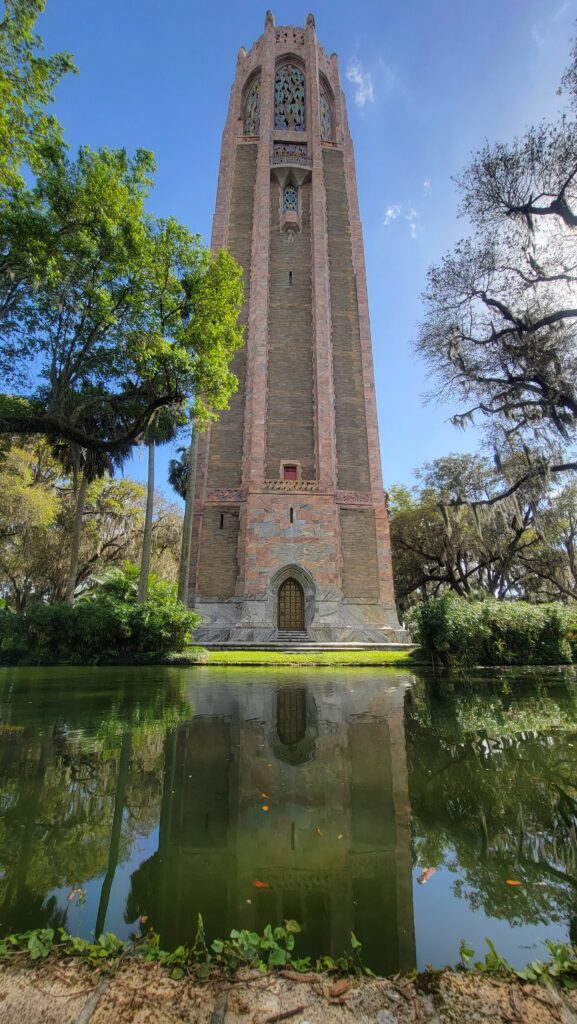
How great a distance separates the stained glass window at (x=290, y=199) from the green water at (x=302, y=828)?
28449mm

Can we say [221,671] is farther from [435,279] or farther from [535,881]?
[435,279]

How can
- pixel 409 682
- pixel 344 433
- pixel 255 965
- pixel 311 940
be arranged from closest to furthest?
1. pixel 255 965
2. pixel 311 940
3. pixel 409 682
4. pixel 344 433

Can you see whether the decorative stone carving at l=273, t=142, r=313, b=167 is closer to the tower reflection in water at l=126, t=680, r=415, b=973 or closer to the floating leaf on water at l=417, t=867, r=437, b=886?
the tower reflection in water at l=126, t=680, r=415, b=973

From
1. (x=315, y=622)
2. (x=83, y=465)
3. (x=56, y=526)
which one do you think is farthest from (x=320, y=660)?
(x=56, y=526)

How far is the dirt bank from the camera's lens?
128cm

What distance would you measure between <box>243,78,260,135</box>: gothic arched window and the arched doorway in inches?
1079

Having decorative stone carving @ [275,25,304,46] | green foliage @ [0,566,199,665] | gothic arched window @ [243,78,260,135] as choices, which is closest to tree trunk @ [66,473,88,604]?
green foliage @ [0,566,199,665]

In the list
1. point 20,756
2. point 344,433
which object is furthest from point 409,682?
point 344,433

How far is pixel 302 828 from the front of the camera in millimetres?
2600

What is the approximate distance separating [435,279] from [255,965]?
59.8 ft

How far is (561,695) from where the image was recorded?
738 cm

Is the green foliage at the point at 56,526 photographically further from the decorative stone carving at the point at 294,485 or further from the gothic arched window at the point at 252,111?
the gothic arched window at the point at 252,111

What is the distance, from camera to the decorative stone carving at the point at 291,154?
26.4 metres

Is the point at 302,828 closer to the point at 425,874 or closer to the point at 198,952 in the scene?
the point at 425,874
